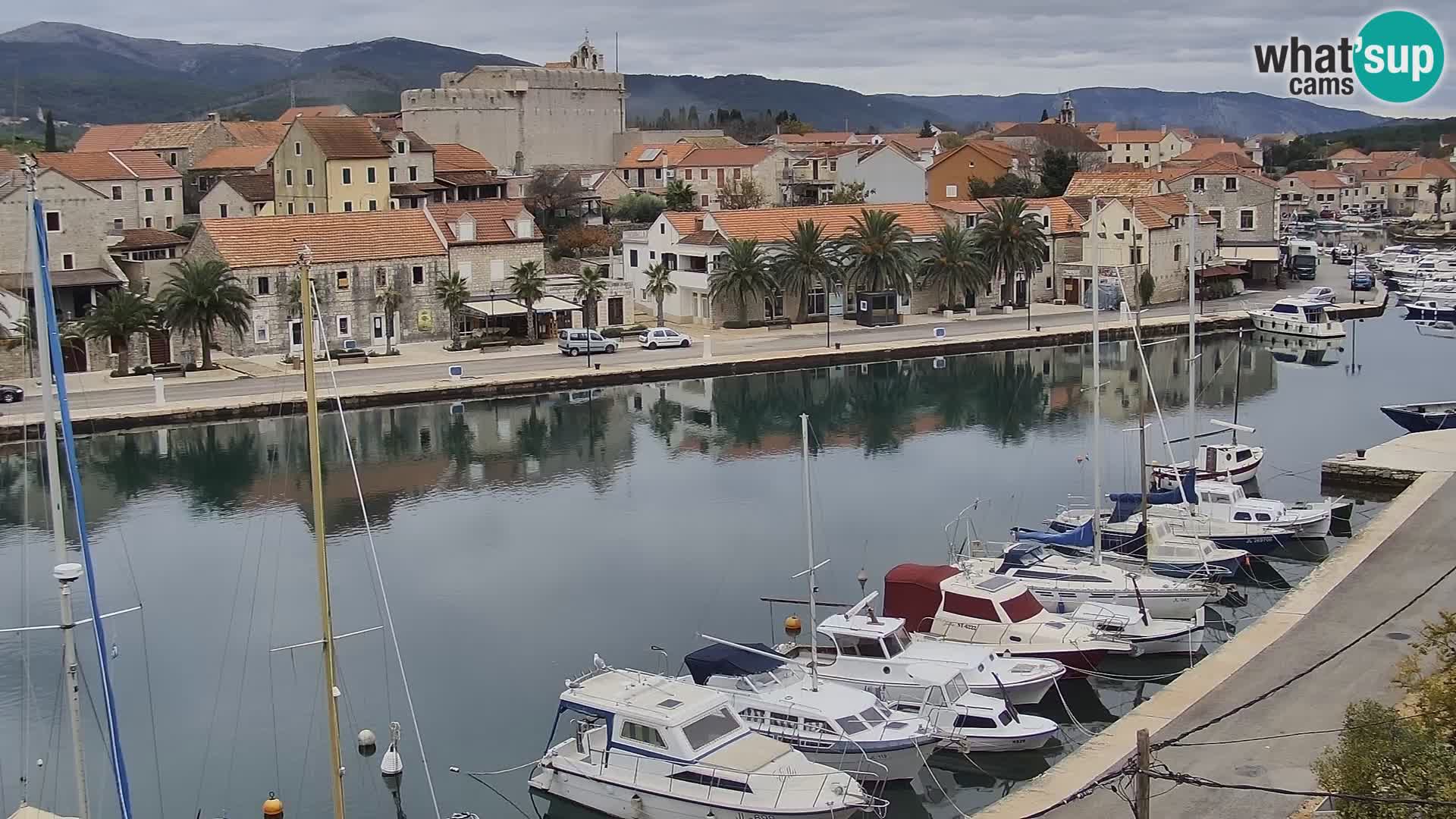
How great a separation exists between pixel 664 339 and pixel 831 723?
36.1m

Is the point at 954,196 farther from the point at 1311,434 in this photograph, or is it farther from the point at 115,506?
the point at 115,506

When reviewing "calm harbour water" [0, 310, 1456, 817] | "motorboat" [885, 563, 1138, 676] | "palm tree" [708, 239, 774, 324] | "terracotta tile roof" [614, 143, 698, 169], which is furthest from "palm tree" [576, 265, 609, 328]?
"terracotta tile roof" [614, 143, 698, 169]

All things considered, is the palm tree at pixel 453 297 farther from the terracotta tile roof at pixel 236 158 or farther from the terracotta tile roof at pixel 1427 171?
the terracotta tile roof at pixel 1427 171

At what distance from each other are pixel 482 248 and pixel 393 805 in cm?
3852

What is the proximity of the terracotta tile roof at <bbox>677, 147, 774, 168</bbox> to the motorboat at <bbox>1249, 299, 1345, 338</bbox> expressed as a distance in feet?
118

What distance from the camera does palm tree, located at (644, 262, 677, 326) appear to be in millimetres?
59481

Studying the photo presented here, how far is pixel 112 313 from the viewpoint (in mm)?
48000

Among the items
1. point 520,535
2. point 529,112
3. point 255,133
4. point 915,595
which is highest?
point 529,112

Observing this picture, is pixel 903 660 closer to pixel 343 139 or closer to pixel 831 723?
pixel 831 723

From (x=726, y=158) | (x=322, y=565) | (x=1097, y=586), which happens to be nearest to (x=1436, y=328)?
(x=726, y=158)

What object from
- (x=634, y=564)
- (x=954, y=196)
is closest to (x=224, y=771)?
(x=634, y=564)

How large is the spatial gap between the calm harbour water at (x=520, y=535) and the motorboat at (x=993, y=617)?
72cm

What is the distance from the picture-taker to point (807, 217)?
62.8m

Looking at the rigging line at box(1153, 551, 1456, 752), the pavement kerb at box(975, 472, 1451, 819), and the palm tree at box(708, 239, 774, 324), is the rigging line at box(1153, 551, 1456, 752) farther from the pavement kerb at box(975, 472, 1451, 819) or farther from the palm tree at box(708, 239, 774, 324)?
the palm tree at box(708, 239, 774, 324)
